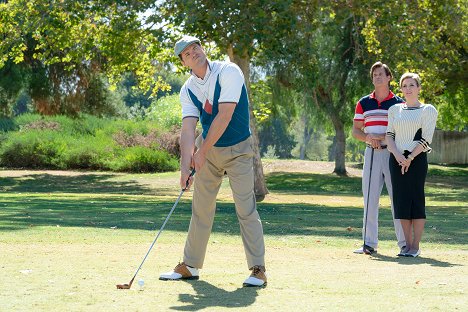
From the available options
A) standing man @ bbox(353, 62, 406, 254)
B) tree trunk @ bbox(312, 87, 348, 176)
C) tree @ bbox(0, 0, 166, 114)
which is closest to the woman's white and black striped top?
standing man @ bbox(353, 62, 406, 254)

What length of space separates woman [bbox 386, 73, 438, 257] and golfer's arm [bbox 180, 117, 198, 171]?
3.25m

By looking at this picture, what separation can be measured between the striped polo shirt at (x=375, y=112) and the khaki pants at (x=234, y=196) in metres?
3.18

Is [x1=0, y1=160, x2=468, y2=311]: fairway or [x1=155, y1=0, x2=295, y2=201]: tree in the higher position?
[x1=155, y1=0, x2=295, y2=201]: tree

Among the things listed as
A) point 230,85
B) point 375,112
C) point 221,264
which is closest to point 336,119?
point 375,112

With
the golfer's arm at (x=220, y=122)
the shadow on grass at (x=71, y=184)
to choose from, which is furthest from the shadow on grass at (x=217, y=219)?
the shadow on grass at (x=71, y=184)

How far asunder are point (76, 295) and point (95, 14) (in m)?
21.2

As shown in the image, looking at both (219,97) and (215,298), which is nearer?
(215,298)

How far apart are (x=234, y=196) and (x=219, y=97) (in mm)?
828

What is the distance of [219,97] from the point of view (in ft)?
26.9

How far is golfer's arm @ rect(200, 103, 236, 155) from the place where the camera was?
8094 mm

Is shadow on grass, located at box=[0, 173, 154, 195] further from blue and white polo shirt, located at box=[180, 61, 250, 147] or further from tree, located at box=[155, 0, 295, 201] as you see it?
blue and white polo shirt, located at box=[180, 61, 250, 147]

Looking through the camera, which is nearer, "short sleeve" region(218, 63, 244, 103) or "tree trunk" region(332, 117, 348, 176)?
"short sleeve" region(218, 63, 244, 103)

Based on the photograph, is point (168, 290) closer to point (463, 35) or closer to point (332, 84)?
point (463, 35)

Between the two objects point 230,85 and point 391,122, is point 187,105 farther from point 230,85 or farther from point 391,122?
point 391,122
